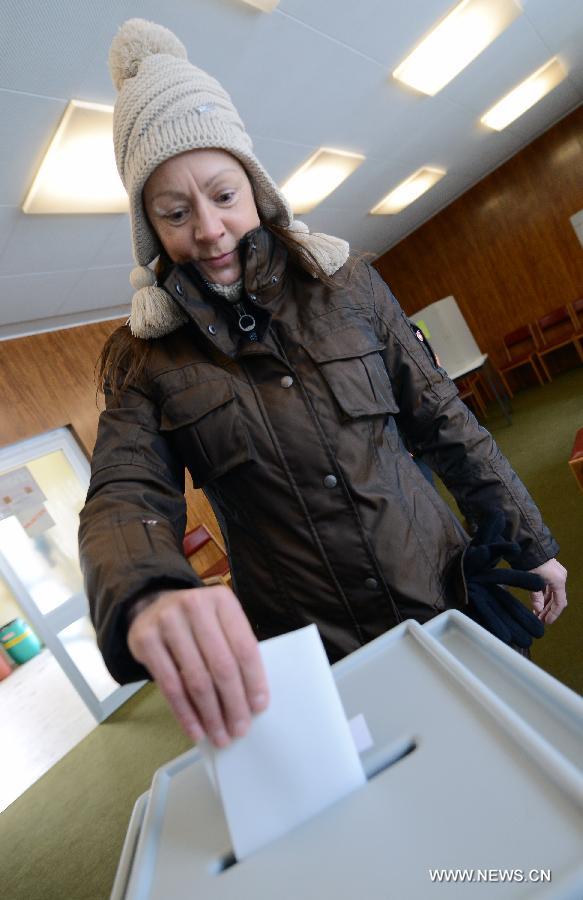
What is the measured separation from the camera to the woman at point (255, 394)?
839mm

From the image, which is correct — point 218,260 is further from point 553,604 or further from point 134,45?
point 553,604

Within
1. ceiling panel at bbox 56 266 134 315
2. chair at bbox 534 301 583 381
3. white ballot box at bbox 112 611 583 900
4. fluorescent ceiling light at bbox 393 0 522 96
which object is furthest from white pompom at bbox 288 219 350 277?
chair at bbox 534 301 583 381

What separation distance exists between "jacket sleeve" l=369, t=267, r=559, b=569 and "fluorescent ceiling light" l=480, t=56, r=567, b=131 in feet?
17.3

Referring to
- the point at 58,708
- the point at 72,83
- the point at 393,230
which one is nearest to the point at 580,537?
the point at 72,83

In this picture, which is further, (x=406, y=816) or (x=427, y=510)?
(x=427, y=510)

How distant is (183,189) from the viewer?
0.82m

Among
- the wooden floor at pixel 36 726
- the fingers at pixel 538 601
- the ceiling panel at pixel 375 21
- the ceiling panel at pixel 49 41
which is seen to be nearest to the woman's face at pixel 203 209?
the fingers at pixel 538 601

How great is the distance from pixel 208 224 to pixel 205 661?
69 cm

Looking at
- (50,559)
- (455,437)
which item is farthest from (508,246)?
(455,437)

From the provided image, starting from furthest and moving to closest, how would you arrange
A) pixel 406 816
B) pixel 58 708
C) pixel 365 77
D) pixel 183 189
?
pixel 58 708
pixel 365 77
pixel 183 189
pixel 406 816

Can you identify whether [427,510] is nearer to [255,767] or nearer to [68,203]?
[255,767]

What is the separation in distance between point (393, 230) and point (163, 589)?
26.8 ft

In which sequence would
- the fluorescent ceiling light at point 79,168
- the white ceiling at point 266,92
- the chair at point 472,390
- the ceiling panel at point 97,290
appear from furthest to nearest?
the chair at point 472,390
the ceiling panel at point 97,290
the fluorescent ceiling light at point 79,168
the white ceiling at point 266,92

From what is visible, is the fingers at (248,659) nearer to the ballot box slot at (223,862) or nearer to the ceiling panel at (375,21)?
the ballot box slot at (223,862)
